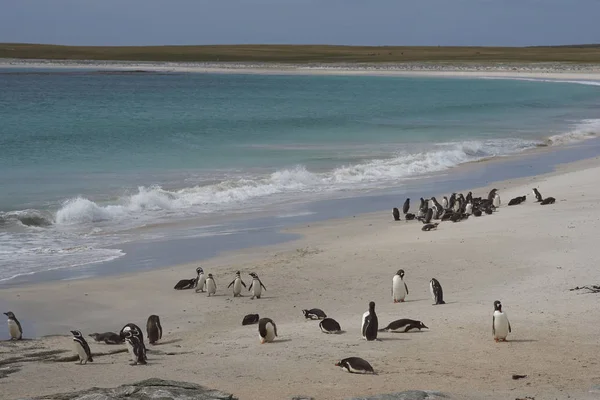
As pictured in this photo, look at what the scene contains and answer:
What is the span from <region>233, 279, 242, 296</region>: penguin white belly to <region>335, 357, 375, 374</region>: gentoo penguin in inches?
159

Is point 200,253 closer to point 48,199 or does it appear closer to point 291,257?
point 291,257

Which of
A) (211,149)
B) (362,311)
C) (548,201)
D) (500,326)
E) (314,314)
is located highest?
(211,149)

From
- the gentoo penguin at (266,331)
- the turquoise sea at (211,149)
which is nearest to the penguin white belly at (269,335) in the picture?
the gentoo penguin at (266,331)

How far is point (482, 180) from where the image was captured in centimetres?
2475

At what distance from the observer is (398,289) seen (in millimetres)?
11453

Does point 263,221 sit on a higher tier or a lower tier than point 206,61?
lower

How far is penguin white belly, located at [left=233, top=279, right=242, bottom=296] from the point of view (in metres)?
12.2

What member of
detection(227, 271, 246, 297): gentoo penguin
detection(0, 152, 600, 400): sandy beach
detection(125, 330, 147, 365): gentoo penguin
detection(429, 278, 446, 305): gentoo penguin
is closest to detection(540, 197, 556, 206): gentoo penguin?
detection(0, 152, 600, 400): sandy beach

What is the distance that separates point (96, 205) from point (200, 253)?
5.17 m

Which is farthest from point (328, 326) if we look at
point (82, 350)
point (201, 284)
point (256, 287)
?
point (201, 284)

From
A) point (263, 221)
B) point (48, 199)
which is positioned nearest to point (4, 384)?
point (263, 221)

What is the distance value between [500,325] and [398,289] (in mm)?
2396

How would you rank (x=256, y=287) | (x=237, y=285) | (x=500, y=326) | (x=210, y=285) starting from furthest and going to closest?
(x=237, y=285), (x=210, y=285), (x=256, y=287), (x=500, y=326)

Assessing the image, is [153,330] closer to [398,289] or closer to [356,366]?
[356,366]
